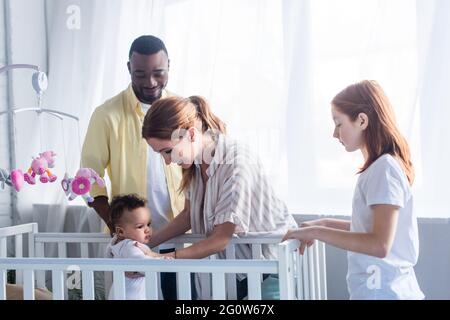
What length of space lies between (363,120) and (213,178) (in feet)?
1.44

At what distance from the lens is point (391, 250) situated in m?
1.31

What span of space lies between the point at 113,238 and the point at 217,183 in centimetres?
33

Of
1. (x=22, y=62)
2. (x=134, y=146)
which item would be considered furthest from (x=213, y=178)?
(x=22, y=62)

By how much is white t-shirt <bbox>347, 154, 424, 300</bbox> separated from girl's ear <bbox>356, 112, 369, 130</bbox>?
8cm

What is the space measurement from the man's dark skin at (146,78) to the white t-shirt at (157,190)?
5 centimetres

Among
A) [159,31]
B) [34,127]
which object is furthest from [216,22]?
[34,127]

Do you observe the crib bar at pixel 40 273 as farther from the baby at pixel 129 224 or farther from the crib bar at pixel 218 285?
the crib bar at pixel 218 285

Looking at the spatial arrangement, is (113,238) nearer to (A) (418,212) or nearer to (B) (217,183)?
(B) (217,183)

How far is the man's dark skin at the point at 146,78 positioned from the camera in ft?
6.19

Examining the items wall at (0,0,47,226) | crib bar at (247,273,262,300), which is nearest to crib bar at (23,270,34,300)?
crib bar at (247,273,262,300)

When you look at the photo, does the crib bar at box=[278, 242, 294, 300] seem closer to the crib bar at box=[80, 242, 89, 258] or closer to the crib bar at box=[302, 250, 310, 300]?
the crib bar at box=[302, 250, 310, 300]

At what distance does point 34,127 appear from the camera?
247cm

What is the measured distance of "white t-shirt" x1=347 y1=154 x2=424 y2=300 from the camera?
127cm

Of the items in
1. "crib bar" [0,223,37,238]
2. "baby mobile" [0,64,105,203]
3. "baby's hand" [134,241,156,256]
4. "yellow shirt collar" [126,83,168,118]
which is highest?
"yellow shirt collar" [126,83,168,118]
